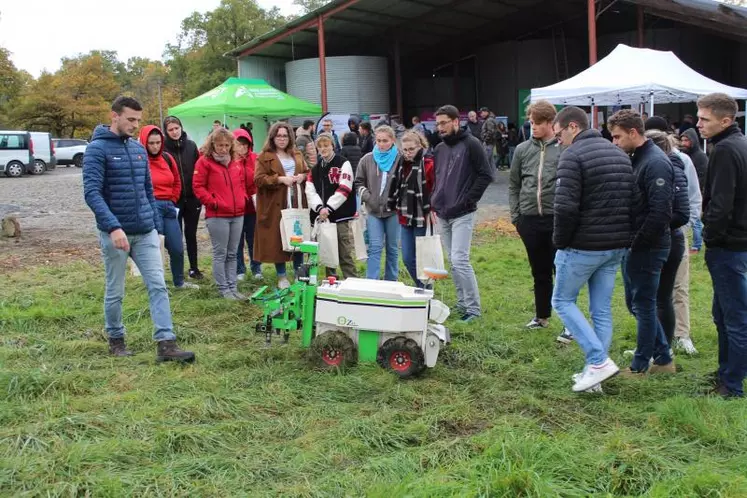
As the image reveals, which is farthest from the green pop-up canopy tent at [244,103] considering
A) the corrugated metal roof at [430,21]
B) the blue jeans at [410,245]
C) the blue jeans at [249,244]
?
the blue jeans at [410,245]

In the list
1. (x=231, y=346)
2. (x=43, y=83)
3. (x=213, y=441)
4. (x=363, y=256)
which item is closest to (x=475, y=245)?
(x=363, y=256)

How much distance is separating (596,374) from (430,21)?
68.1 feet

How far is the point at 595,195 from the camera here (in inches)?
159

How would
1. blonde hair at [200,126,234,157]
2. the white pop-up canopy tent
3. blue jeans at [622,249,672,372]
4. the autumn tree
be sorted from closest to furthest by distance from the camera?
blue jeans at [622,249,672,372], blonde hair at [200,126,234,157], the white pop-up canopy tent, the autumn tree

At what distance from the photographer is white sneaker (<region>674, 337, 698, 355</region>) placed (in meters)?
5.02

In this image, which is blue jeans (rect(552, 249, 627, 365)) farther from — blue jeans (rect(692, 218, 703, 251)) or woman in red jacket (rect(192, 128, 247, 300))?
woman in red jacket (rect(192, 128, 247, 300))

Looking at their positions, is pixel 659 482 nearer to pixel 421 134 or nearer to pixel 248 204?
pixel 421 134

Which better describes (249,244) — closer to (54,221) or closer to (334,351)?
(334,351)

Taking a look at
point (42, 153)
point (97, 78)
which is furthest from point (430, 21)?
point (97, 78)

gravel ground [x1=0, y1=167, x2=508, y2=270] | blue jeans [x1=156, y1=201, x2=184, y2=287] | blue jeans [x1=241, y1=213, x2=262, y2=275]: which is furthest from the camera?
gravel ground [x1=0, y1=167, x2=508, y2=270]

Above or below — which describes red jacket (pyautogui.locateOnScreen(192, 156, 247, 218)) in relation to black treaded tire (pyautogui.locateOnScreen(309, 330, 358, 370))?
above

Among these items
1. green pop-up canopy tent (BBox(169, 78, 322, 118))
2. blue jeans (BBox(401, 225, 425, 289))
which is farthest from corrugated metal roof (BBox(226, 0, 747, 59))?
blue jeans (BBox(401, 225, 425, 289))

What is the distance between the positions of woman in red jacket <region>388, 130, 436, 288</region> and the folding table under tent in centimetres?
1345

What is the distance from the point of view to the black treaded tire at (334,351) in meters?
4.48
